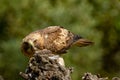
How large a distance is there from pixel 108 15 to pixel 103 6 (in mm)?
221

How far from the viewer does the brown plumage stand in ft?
21.9

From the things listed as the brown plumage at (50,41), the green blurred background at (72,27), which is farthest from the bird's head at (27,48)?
the green blurred background at (72,27)

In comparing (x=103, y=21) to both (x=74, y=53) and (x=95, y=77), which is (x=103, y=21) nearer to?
(x=74, y=53)

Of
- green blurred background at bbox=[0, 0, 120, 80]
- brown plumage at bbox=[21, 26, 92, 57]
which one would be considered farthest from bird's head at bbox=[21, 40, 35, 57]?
green blurred background at bbox=[0, 0, 120, 80]

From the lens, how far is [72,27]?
12281 millimetres

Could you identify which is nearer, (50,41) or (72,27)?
(50,41)

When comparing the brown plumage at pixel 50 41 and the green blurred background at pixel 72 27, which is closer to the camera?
the brown plumage at pixel 50 41

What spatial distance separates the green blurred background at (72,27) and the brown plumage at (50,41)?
4.21 m

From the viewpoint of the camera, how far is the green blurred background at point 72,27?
40.0 ft

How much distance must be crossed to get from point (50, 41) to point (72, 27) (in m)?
5.24

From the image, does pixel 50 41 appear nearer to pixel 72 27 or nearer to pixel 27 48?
pixel 27 48

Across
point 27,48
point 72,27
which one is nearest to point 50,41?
point 27,48

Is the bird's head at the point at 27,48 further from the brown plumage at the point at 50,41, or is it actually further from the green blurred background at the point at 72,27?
the green blurred background at the point at 72,27

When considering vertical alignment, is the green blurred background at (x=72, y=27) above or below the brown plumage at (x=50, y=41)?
above
